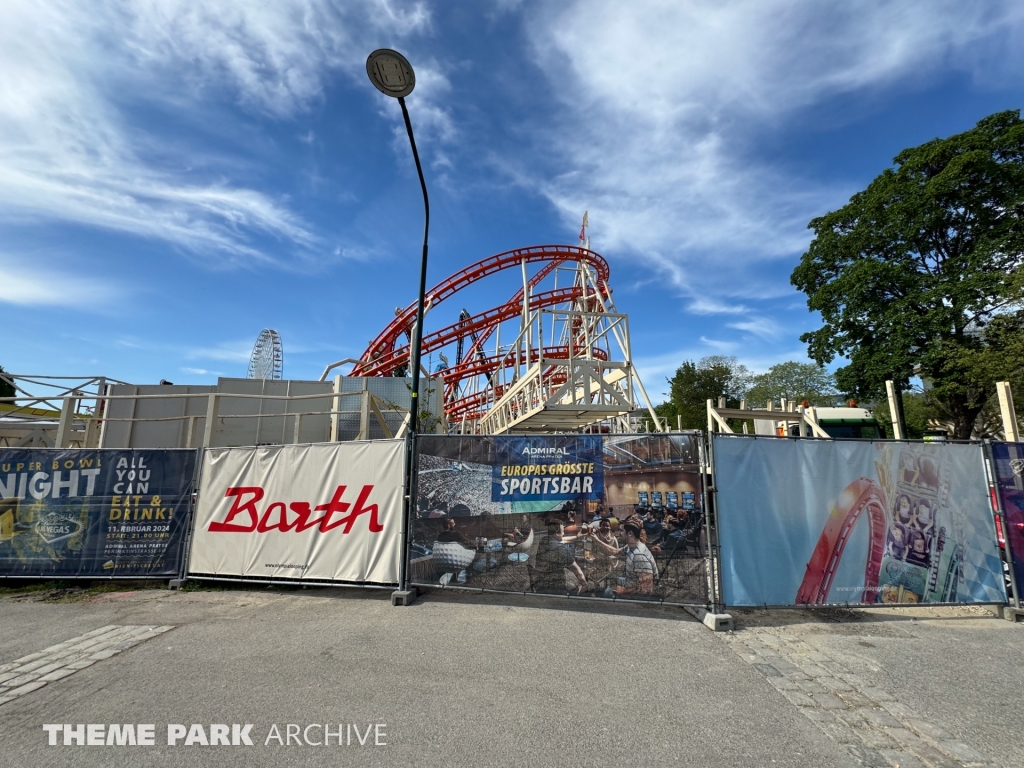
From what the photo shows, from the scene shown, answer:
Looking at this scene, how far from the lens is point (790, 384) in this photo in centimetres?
4912

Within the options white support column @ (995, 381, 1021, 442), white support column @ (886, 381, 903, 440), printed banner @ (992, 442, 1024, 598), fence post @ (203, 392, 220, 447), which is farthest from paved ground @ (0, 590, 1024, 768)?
white support column @ (886, 381, 903, 440)

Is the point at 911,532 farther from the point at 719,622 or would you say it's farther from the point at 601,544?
the point at 601,544

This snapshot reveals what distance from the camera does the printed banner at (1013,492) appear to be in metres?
5.71

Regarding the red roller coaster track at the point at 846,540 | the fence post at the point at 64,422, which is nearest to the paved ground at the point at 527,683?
the red roller coaster track at the point at 846,540

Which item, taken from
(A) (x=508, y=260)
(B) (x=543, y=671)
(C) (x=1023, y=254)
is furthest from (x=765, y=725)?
(C) (x=1023, y=254)

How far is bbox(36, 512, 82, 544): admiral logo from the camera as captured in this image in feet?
23.2

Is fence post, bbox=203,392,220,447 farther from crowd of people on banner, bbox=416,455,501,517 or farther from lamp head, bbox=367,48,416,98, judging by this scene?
lamp head, bbox=367,48,416,98

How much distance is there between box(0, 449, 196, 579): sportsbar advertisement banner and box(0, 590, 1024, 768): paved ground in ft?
3.49

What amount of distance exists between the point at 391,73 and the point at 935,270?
93.2 feet

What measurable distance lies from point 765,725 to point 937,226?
29.3 metres

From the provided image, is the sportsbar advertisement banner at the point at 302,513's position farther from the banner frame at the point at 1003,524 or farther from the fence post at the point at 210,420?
the banner frame at the point at 1003,524

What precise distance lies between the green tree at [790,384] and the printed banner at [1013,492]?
45.5 meters

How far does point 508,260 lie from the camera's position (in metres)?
Answer: 22.7

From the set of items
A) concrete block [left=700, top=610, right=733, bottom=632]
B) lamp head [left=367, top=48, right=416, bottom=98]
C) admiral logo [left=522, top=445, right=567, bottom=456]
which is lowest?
concrete block [left=700, top=610, right=733, bottom=632]
